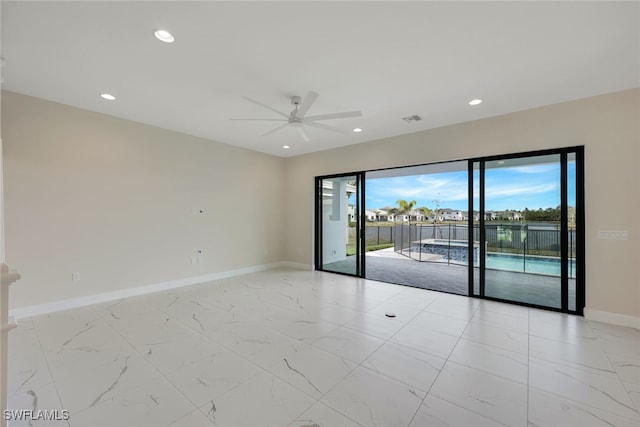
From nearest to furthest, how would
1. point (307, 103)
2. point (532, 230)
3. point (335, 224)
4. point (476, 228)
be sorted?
point (307, 103)
point (532, 230)
point (476, 228)
point (335, 224)

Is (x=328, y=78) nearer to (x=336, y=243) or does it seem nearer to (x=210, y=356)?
(x=210, y=356)

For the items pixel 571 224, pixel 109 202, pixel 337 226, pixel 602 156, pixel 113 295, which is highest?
pixel 602 156

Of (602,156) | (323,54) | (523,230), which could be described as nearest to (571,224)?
(523,230)

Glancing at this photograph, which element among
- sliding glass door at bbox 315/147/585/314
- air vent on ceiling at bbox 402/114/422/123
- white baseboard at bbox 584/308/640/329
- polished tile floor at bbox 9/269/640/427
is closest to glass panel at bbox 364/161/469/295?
sliding glass door at bbox 315/147/585/314

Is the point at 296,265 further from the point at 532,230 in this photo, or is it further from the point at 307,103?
the point at 532,230

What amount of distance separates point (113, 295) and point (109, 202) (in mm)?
1428

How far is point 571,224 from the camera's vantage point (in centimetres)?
377

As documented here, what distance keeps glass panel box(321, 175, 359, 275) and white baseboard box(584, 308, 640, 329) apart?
12.3 feet

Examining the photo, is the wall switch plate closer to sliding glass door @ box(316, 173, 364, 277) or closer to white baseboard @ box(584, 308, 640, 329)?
white baseboard @ box(584, 308, 640, 329)

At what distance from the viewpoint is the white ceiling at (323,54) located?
2.20 m

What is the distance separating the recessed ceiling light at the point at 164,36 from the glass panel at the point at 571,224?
195 inches

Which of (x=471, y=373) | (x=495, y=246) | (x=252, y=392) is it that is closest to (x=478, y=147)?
(x=495, y=246)

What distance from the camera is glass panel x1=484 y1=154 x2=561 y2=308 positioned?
3943mm

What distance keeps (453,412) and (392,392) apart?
1.41 feet
